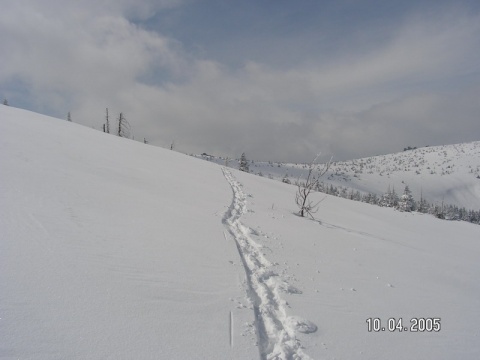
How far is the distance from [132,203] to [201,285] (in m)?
4.29

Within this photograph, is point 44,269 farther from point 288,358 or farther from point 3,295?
point 288,358

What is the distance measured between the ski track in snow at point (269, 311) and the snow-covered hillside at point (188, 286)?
21mm

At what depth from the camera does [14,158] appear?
8758 millimetres

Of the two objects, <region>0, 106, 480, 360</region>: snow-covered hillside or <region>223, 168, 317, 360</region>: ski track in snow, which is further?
<region>223, 168, 317, 360</region>: ski track in snow

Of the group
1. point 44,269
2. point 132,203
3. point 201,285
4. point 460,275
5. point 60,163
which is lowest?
point 460,275

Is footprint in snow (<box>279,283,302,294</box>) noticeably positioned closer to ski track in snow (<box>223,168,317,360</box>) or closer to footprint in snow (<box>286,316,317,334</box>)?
ski track in snow (<box>223,168,317,360</box>)

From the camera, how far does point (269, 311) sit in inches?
174

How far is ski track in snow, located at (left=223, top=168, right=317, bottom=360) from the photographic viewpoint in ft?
11.8

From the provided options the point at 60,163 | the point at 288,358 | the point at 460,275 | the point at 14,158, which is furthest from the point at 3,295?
the point at 460,275

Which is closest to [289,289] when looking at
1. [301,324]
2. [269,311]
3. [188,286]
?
[269,311]

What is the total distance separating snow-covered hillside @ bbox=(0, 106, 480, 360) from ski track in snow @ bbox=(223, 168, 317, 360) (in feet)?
0.07

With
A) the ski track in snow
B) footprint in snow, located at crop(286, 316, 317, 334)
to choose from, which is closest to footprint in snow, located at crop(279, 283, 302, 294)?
the ski track in snow

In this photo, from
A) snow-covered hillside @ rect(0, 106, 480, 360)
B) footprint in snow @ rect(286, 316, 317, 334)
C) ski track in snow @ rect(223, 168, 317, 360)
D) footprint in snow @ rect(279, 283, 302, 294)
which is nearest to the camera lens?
snow-covered hillside @ rect(0, 106, 480, 360)

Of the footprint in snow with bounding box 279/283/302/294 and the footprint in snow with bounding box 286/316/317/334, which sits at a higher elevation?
the footprint in snow with bounding box 279/283/302/294
